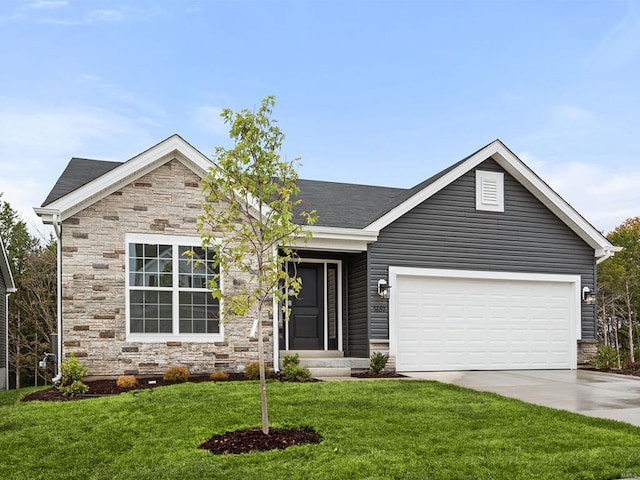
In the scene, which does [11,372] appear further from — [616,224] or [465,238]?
[616,224]

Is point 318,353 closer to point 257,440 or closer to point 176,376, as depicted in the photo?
point 176,376

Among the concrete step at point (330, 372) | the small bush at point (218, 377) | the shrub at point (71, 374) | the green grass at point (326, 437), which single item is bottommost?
the concrete step at point (330, 372)

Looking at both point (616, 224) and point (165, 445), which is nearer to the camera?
point (165, 445)

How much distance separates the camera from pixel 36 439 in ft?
24.4

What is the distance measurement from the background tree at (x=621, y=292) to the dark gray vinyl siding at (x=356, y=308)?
20.3m

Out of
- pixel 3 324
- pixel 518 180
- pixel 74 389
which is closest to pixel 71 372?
pixel 74 389

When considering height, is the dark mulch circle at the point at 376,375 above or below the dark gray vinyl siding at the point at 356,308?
below

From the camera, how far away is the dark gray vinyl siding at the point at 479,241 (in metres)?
14.5

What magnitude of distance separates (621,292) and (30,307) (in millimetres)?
28830

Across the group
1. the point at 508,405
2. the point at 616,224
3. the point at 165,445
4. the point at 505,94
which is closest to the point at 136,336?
the point at 165,445

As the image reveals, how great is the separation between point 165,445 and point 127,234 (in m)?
6.27

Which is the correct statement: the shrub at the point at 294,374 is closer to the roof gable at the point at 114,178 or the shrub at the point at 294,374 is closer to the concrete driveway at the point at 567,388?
the concrete driveway at the point at 567,388

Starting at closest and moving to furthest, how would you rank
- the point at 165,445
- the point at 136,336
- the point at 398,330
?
1. the point at 165,445
2. the point at 136,336
3. the point at 398,330

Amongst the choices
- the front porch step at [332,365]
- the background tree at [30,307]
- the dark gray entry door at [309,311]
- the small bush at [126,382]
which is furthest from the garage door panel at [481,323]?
the background tree at [30,307]
